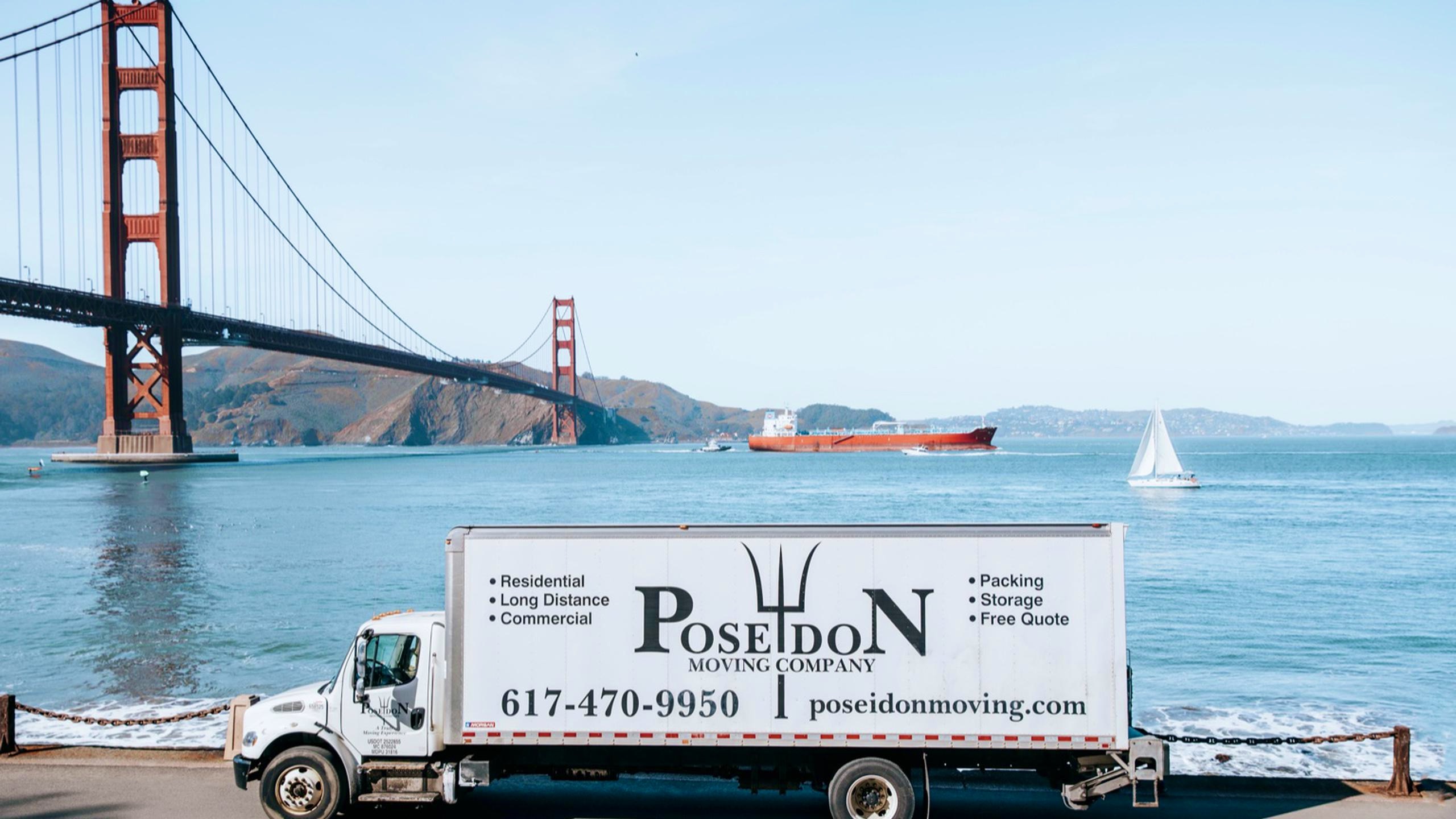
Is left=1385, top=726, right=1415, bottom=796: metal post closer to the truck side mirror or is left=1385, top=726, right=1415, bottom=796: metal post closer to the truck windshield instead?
the truck windshield

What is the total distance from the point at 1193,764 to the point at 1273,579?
2033 centimetres

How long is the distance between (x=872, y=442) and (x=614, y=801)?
14399cm

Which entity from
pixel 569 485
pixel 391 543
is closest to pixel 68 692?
pixel 391 543

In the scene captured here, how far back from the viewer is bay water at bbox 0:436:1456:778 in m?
17.1

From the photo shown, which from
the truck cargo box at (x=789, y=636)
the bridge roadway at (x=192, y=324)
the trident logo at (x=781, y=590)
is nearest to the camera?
the truck cargo box at (x=789, y=636)

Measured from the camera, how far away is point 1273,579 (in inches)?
1240

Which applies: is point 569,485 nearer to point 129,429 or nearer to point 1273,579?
point 129,429

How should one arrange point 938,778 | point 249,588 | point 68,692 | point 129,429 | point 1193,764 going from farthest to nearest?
point 129,429
point 249,588
point 68,692
point 1193,764
point 938,778

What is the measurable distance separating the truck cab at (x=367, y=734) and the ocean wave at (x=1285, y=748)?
7.32 metres

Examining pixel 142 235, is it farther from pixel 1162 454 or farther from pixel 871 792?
pixel 871 792

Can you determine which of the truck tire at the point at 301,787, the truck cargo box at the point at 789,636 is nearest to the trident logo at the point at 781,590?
the truck cargo box at the point at 789,636

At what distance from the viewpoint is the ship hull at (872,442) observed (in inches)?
5600

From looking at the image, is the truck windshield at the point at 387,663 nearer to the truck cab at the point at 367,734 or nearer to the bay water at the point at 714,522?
the truck cab at the point at 367,734

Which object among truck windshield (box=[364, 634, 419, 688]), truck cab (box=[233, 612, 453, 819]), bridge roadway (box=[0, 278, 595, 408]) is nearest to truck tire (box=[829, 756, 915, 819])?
truck cab (box=[233, 612, 453, 819])
